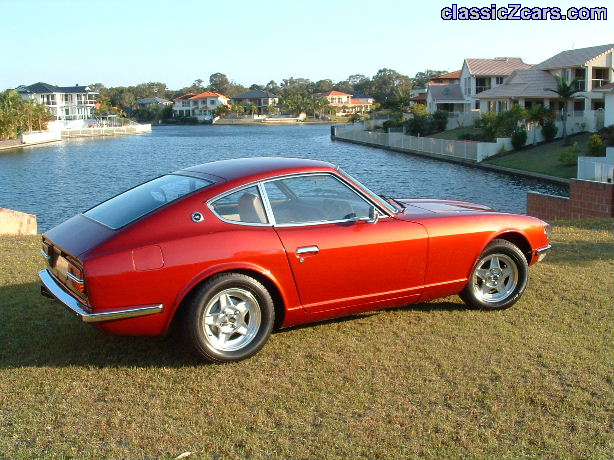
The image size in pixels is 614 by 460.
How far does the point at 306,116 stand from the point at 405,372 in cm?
17829

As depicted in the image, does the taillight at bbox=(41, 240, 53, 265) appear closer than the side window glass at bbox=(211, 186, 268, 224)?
No

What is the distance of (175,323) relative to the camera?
16.6 feet

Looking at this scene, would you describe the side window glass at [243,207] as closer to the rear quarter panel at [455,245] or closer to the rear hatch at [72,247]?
the rear hatch at [72,247]

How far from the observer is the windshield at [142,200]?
525cm

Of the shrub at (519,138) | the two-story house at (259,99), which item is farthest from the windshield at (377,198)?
the two-story house at (259,99)

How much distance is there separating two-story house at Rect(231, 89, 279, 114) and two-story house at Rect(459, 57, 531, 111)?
11552cm

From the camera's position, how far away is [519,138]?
47750 mm

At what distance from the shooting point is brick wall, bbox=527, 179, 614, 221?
47.5 feet

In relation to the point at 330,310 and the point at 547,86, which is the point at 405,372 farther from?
the point at 547,86

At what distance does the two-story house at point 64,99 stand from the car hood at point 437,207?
5322 inches

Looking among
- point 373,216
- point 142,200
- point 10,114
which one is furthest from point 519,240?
point 10,114

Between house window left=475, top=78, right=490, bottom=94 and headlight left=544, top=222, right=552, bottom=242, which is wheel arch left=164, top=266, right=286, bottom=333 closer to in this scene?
headlight left=544, top=222, right=552, bottom=242

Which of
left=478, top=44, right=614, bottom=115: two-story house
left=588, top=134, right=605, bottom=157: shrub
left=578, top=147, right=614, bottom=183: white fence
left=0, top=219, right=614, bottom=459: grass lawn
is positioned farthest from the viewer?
left=478, top=44, right=614, bottom=115: two-story house

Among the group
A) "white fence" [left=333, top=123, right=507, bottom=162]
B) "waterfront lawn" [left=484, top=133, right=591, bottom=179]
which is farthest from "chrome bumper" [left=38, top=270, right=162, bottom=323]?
"white fence" [left=333, top=123, right=507, bottom=162]
